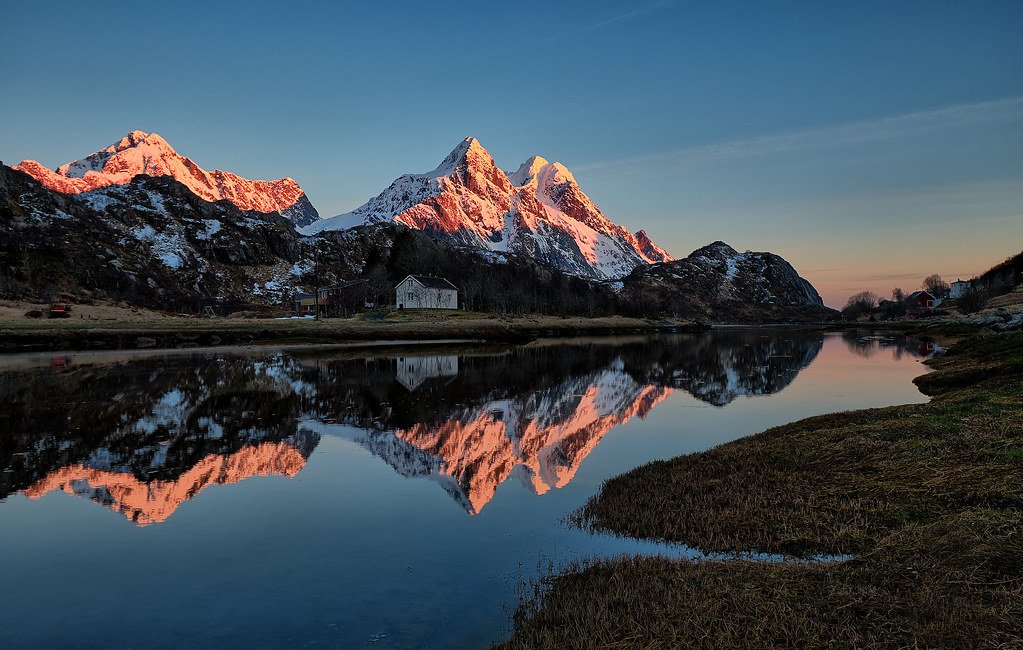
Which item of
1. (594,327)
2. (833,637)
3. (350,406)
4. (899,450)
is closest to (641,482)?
(899,450)

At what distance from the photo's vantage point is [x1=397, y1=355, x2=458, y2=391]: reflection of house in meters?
43.9

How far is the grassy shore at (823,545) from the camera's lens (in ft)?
22.9

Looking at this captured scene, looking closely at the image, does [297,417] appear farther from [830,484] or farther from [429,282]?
[429,282]

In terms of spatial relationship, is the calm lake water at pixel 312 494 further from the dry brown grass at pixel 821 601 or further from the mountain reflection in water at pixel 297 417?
the dry brown grass at pixel 821 601

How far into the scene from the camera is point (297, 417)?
93.2 feet

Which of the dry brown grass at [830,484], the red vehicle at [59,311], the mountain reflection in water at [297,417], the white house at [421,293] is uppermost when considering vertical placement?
the white house at [421,293]

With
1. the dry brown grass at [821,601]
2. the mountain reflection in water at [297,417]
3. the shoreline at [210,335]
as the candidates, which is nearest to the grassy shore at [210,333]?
the shoreline at [210,335]

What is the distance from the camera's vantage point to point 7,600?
1002cm

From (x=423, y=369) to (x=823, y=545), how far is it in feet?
144

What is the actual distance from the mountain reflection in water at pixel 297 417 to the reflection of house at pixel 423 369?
8.0 inches

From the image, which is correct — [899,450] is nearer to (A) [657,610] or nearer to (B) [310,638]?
(A) [657,610]

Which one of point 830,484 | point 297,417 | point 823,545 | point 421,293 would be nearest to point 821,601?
point 823,545

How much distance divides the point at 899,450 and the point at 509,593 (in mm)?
11479

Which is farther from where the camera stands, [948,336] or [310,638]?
[948,336]
